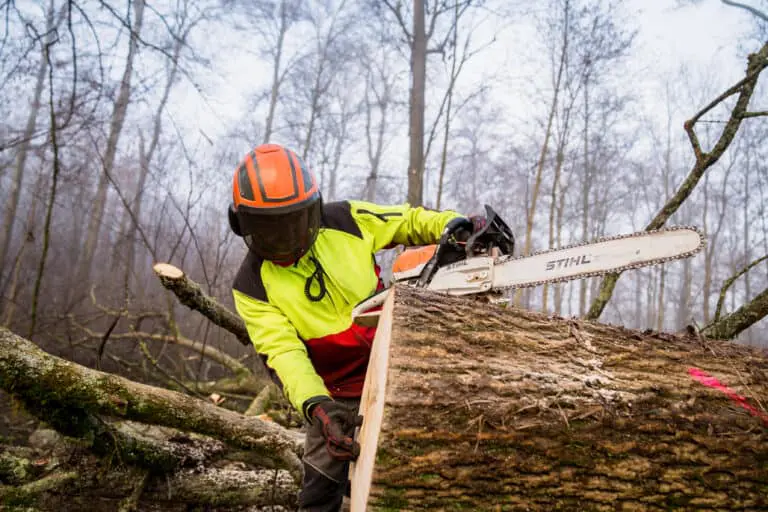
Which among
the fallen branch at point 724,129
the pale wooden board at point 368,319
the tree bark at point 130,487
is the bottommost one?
the tree bark at point 130,487

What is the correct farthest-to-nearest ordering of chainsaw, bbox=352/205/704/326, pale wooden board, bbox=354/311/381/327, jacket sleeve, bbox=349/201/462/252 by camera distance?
jacket sleeve, bbox=349/201/462/252 < pale wooden board, bbox=354/311/381/327 < chainsaw, bbox=352/205/704/326

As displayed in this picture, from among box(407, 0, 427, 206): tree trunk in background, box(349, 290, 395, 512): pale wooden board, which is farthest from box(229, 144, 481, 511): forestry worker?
box(407, 0, 427, 206): tree trunk in background

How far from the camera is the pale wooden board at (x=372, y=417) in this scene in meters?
1.23

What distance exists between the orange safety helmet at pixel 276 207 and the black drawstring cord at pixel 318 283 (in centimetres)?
9

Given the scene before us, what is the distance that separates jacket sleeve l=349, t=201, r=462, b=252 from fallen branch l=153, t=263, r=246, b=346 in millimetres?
1413

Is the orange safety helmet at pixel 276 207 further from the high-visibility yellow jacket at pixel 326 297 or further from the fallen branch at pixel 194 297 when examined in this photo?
the fallen branch at pixel 194 297

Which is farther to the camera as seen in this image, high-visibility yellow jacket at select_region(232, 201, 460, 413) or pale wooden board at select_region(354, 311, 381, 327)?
high-visibility yellow jacket at select_region(232, 201, 460, 413)

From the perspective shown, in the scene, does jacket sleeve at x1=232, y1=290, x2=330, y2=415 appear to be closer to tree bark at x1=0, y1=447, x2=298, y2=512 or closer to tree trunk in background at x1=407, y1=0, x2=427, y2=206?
tree bark at x1=0, y1=447, x2=298, y2=512

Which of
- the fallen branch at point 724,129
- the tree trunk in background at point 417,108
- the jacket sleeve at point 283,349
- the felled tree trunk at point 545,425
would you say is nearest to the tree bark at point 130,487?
the jacket sleeve at point 283,349

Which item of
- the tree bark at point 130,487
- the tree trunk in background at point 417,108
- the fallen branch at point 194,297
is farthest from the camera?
the tree trunk in background at point 417,108

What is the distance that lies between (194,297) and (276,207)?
160cm

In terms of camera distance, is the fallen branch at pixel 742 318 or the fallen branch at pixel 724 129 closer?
the fallen branch at pixel 742 318

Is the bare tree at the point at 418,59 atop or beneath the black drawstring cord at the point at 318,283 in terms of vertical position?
atop

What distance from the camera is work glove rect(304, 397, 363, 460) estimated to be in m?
1.51
